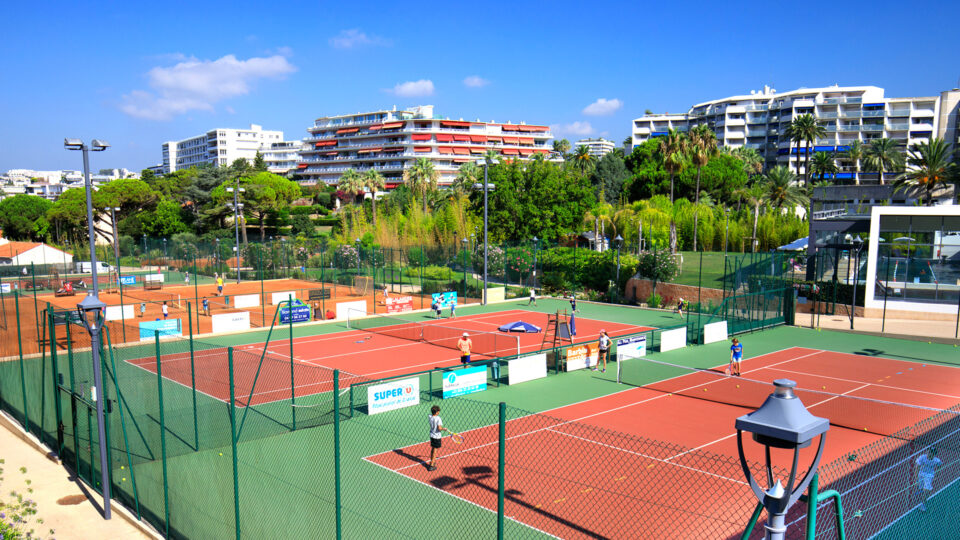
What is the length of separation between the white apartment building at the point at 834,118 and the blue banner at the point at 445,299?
71645 mm

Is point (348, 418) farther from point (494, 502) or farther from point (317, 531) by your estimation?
point (317, 531)

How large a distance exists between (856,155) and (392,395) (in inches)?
3829

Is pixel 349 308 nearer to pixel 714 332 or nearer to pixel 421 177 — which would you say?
pixel 714 332

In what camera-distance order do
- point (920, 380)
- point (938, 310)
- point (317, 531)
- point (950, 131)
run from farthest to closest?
point (950, 131)
point (938, 310)
point (920, 380)
point (317, 531)

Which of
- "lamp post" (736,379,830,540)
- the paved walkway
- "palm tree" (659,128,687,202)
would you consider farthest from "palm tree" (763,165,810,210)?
"lamp post" (736,379,830,540)

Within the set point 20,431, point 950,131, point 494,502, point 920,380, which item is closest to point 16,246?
point 20,431

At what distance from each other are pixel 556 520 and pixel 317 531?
4.21 meters

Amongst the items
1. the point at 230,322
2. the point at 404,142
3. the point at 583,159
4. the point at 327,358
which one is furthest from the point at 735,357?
the point at 404,142

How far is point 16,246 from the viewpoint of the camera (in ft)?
215

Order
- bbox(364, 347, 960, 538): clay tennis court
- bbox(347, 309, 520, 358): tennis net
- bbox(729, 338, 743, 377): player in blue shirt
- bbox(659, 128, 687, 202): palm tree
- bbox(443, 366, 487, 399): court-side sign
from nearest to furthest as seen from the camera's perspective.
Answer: bbox(364, 347, 960, 538): clay tennis court
bbox(443, 366, 487, 399): court-side sign
bbox(729, 338, 743, 377): player in blue shirt
bbox(347, 309, 520, 358): tennis net
bbox(659, 128, 687, 202): palm tree

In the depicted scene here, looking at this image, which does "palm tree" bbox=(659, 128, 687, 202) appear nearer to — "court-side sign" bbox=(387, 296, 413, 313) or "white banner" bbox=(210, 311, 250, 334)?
"court-side sign" bbox=(387, 296, 413, 313)

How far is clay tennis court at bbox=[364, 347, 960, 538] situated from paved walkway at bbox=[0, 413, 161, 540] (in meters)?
5.16

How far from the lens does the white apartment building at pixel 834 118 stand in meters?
101

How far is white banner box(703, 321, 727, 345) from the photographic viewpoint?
97.7ft
